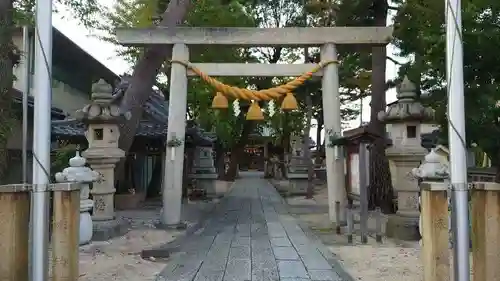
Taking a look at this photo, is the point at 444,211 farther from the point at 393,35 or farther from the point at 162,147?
the point at 162,147

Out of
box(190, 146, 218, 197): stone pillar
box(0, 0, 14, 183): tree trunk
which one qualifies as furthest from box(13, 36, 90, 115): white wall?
box(0, 0, 14, 183): tree trunk

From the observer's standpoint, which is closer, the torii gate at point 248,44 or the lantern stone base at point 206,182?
the torii gate at point 248,44

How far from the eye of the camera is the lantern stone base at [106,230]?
10.2m

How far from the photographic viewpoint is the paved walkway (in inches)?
263

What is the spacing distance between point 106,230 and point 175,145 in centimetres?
281

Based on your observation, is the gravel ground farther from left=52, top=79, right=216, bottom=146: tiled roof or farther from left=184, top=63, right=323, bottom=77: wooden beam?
left=52, top=79, right=216, bottom=146: tiled roof

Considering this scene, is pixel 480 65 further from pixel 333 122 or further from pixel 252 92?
pixel 252 92

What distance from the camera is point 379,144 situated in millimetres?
14641

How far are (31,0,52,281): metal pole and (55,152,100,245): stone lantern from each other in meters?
4.97

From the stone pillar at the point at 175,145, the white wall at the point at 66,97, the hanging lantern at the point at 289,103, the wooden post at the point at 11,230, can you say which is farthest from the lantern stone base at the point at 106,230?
the white wall at the point at 66,97

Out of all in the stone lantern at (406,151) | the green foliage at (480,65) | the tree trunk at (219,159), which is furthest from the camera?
the tree trunk at (219,159)

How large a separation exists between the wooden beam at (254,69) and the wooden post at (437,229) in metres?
8.23

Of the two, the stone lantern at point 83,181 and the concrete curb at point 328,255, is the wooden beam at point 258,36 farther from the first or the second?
the concrete curb at point 328,255

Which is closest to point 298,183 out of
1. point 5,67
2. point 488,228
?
point 5,67
